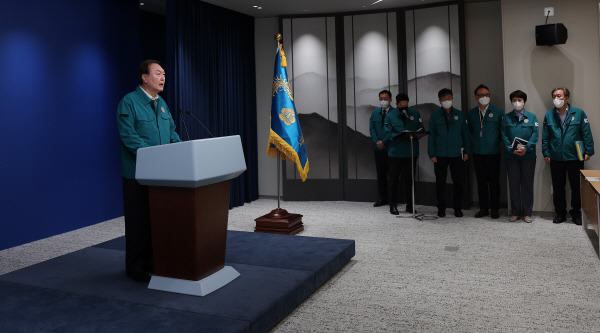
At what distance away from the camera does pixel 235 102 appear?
301 inches

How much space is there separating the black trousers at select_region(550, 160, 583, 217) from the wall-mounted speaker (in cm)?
140

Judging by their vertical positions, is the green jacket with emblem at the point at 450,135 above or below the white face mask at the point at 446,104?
below

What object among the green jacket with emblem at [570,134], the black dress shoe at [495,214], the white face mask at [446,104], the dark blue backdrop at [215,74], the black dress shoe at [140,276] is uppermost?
the dark blue backdrop at [215,74]

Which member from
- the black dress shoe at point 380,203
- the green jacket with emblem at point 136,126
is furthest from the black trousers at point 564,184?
the green jacket with emblem at point 136,126

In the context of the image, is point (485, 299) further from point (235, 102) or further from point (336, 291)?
point (235, 102)

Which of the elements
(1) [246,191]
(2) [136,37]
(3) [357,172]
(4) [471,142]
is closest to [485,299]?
(4) [471,142]

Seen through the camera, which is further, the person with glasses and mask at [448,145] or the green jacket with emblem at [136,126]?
the person with glasses and mask at [448,145]

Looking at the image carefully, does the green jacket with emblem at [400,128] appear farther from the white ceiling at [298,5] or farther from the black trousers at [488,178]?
the white ceiling at [298,5]

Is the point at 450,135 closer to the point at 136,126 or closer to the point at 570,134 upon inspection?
the point at 570,134

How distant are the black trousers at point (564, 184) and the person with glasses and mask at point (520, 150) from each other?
0.25 m

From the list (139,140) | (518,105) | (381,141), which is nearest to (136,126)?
(139,140)

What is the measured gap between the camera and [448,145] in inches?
248

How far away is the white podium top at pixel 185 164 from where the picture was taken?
281cm

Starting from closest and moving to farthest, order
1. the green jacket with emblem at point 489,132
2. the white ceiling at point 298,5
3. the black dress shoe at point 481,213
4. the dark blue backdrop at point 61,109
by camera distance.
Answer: the dark blue backdrop at point 61,109 → the green jacket with emblem at point 489,132 → the black dress shoe at point 481,213 → the white ceiling at point 298,5
